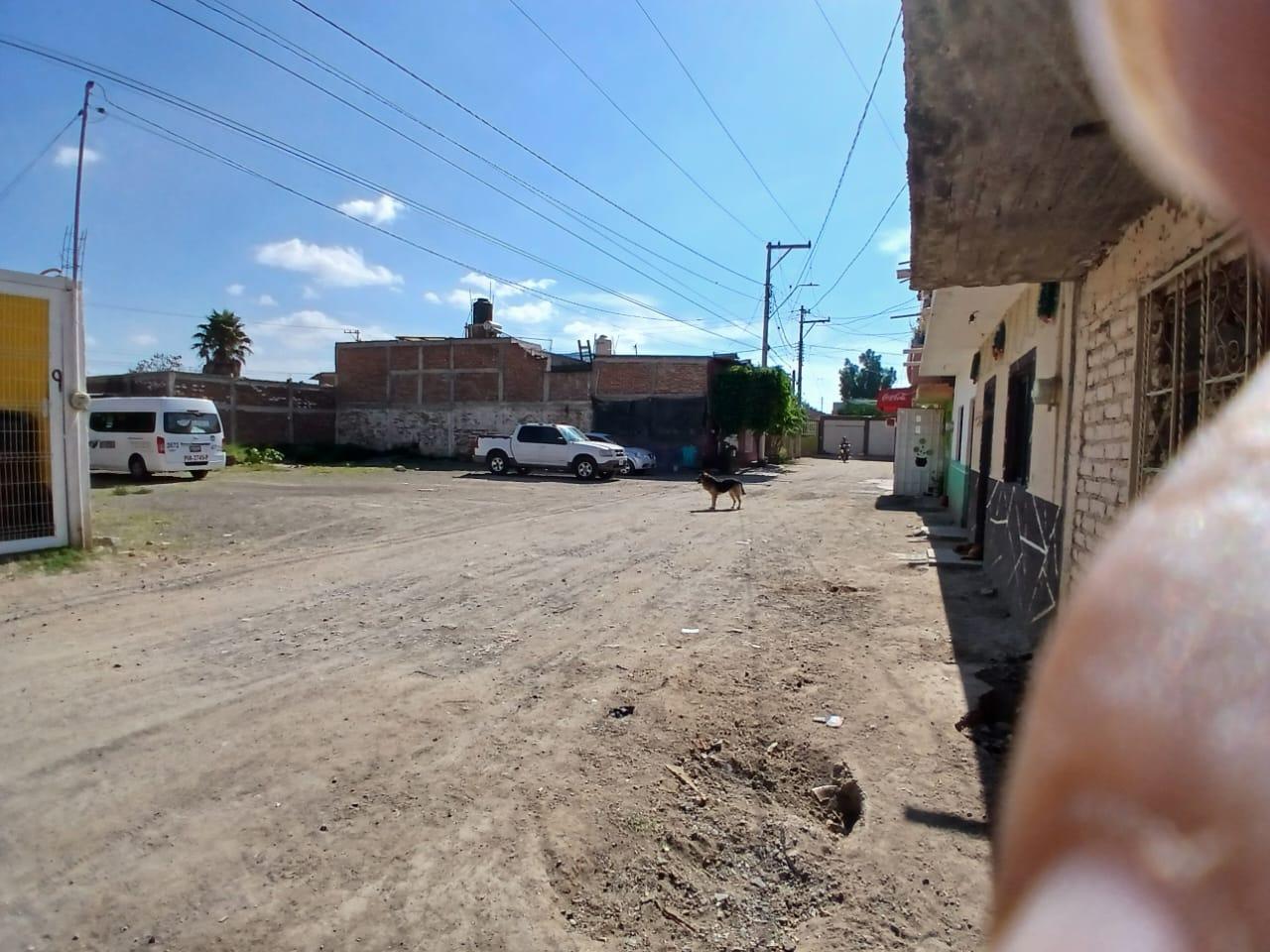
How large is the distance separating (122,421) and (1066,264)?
2170 centimetres

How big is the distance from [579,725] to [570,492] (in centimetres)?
1514

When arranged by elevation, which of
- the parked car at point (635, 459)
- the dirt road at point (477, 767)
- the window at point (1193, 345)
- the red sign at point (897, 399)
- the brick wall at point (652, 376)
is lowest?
the dirt road at point (477, 767)

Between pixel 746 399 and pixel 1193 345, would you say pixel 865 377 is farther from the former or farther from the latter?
pixel 1193 345

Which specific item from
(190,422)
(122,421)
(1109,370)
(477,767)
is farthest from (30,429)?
(122,421)

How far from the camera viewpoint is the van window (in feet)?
62.2

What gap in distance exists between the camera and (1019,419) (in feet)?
26.8

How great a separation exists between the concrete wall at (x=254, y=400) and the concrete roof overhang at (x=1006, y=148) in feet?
108

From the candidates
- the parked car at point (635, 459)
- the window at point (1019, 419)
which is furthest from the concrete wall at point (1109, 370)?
the parked car at point (635, 459)

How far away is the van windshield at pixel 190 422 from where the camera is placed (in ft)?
62.1

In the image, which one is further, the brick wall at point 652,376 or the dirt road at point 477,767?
the brick wall at point 652,376

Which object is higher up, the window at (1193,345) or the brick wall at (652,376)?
the brick wall at (652,376)

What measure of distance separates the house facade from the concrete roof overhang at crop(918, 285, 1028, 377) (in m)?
0.98

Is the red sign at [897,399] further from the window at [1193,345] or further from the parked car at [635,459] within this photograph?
the window at [1193,345]

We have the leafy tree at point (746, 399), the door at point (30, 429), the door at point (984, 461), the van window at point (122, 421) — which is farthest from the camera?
the leafy tree at point (746, 399)
